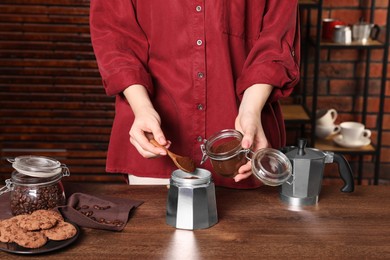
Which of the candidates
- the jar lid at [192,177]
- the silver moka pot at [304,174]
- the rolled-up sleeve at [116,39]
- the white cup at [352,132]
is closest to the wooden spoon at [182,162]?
the jar lid at [192,177]

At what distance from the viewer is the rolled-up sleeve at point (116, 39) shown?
6.32 ft

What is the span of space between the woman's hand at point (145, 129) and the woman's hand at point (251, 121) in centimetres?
20

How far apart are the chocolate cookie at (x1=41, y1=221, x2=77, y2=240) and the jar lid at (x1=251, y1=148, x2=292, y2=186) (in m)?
0.44

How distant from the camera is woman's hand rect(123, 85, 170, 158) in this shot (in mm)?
1657

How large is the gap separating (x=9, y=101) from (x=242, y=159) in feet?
8.22

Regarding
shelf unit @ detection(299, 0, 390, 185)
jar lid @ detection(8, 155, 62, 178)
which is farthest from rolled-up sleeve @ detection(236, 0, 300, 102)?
shelf unit @ detection(299, 0, 390, 185)

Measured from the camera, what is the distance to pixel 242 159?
1.61 metres

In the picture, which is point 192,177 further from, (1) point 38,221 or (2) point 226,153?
(1) point 38,221

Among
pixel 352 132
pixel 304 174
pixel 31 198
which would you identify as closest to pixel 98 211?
pixel 31 198

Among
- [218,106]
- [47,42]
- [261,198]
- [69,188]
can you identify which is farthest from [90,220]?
[47,42]

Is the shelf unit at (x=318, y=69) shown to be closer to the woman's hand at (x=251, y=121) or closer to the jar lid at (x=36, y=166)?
the woman's hand at (x=251, y=121)

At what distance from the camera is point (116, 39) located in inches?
77.4

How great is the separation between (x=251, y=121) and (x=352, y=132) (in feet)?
6.78

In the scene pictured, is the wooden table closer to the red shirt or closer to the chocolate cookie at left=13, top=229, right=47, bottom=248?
the chocolate cookie at left=13, top=229, right=47, bottom=248
